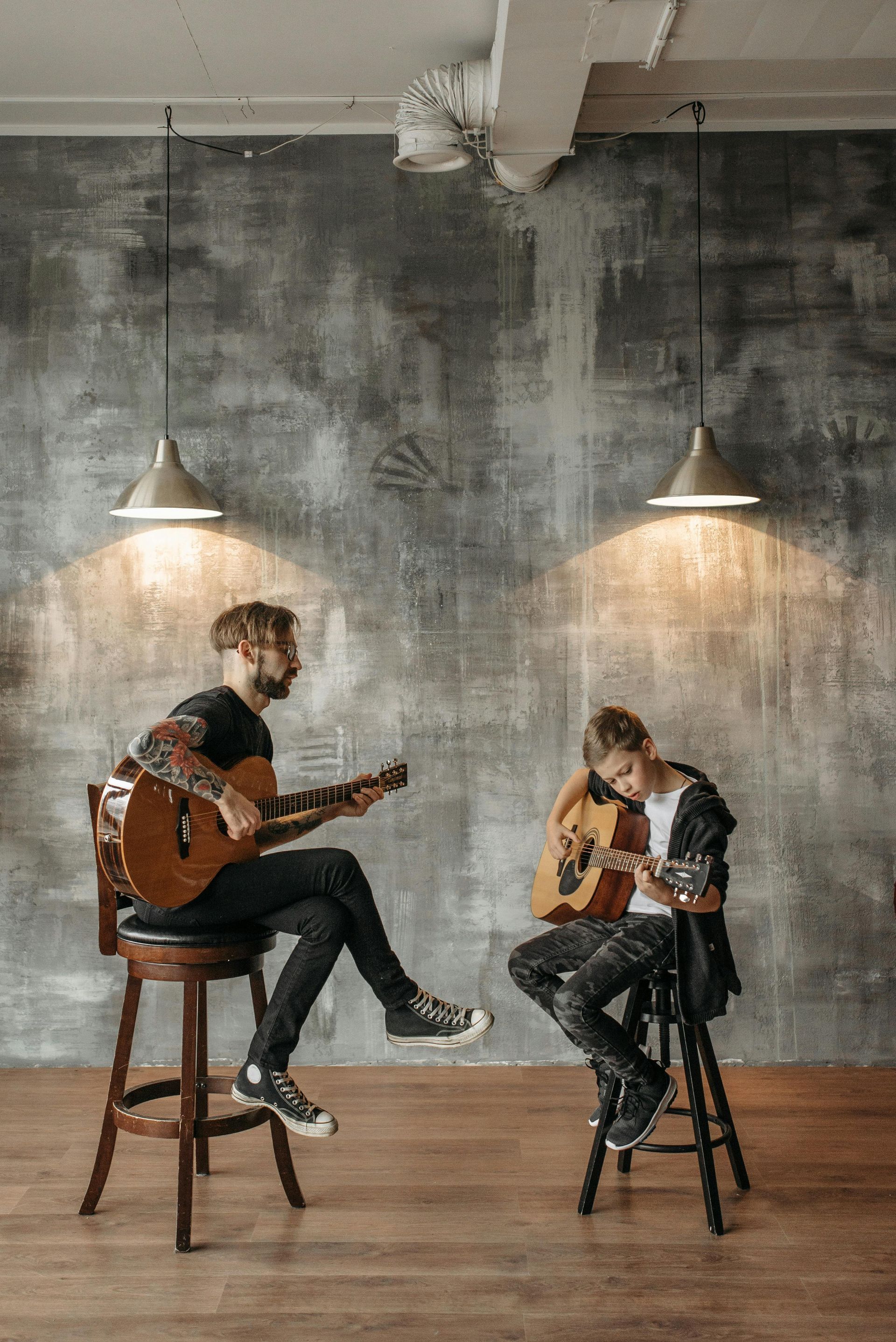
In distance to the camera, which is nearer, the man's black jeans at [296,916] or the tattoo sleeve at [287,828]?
the man's black jeans at [296,916]

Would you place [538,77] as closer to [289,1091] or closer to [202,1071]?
[289,1091]

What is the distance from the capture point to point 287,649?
3018mm

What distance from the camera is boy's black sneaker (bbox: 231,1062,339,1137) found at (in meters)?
2.72

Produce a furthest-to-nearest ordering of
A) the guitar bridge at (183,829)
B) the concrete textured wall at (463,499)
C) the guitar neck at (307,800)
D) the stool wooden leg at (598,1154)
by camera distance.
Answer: the concrete textured wall at (463,499) → the guitar neck at (307,800) → the stool wooden leg at (598,1154) → the guitar bridge at (183,829)

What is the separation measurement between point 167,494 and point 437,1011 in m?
2.02

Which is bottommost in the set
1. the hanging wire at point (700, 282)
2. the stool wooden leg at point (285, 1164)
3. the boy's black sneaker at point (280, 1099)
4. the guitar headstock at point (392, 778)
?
the stool wooden leg at point (285, 1164)

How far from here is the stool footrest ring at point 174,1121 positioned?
2.75m

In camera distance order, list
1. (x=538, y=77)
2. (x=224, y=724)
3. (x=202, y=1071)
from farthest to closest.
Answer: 1. (x=538, y=77)
2. (x=202, y=1071)
3. (x=224, y=724)

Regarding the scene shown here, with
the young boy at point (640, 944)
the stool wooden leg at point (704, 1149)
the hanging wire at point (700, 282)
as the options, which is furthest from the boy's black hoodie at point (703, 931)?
the hanging wire at point (700, 282)

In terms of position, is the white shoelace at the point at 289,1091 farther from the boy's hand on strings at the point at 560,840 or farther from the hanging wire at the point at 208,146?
the hanging wire at the point at 208,146

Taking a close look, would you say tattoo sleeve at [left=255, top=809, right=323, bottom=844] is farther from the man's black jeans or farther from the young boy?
the young boy

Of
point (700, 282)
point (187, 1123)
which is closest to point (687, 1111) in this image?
point (187, 1123)

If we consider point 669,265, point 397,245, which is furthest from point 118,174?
point 669,265

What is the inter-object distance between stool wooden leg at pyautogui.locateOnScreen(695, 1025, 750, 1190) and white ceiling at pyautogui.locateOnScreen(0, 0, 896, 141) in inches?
114
